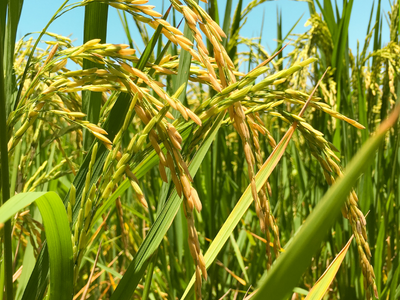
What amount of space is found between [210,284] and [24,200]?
109 centimetres

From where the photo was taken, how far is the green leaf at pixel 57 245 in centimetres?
48

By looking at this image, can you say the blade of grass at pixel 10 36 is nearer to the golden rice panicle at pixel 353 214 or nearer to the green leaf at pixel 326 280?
the golden rice panicle at pixel 353 214

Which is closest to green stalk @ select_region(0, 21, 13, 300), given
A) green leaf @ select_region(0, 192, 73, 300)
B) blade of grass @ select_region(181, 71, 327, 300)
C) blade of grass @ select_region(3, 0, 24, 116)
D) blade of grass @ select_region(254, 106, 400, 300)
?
green leaf @ select_region(0, 192, 73, 300)

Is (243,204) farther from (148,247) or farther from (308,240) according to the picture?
(308,240)

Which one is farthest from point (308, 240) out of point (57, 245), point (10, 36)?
point (10, 36)

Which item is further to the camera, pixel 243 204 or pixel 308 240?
pixel 243 204

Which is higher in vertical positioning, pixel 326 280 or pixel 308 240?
pixel 308 240

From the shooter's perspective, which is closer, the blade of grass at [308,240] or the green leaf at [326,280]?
the blade of grass at [308,240]

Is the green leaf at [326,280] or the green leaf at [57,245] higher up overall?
the green leaf at [57,245]

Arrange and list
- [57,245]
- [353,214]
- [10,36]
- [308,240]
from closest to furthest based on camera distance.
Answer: [308,240], [57,245], [353,214], [10,36]

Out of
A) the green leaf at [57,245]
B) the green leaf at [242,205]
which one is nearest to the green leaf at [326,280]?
the green leaf at [242,205]

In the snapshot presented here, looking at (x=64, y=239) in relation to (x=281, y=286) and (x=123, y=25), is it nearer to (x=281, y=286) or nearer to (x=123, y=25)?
(x=281, y=286)

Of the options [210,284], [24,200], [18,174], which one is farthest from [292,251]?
[210,284]

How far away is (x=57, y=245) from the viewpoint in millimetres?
482
